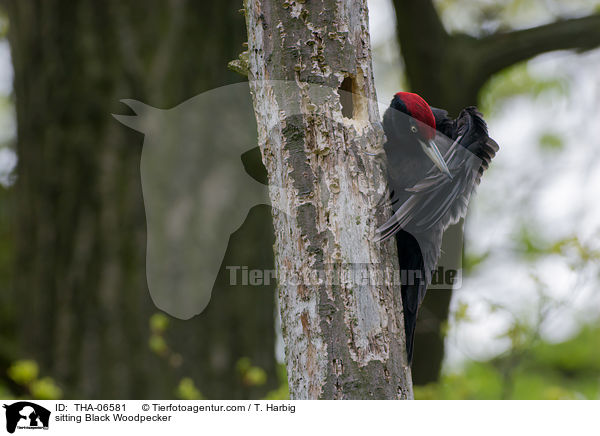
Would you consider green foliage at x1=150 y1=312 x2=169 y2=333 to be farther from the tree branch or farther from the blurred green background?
the tree branch

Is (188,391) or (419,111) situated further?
(188,391)

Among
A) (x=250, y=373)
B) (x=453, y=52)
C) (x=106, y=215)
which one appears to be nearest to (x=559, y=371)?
(x=453, y=52)

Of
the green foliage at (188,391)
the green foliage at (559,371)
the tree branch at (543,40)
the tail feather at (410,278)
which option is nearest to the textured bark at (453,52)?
the tree branch at (543,40)

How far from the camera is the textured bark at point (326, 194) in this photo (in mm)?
1619

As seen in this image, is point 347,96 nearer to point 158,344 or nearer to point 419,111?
point 419,111

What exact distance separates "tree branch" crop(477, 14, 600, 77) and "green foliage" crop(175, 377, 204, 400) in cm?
253

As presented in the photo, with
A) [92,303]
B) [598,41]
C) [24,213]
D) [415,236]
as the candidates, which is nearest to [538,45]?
[598,41]

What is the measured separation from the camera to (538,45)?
3.41m

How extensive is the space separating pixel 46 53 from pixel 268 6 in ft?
7.12

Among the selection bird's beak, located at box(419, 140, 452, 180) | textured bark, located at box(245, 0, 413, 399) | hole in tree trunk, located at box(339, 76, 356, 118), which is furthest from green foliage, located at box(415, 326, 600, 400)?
hole in tree trunk, located at box(339, 76, 356, 118)

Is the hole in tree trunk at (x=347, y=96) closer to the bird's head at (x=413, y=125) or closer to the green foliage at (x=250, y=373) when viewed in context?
the bird's head at (x=413, y=125)

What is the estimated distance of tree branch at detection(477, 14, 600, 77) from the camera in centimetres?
337

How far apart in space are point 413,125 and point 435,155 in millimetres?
157

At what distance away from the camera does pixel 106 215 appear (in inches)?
129
